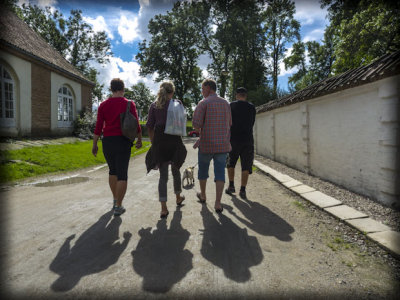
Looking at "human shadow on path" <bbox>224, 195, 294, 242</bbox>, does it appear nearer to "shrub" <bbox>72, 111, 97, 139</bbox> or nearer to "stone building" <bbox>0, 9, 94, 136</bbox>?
"stone building" <bbox>0, 9, 94, 136</bbox>

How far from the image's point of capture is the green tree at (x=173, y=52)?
105 feet

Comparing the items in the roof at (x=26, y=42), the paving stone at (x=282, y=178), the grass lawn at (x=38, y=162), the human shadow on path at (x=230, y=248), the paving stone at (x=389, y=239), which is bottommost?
the human shadow on path at (x=230, y=248)

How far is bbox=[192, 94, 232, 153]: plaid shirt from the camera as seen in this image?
12.3 ft

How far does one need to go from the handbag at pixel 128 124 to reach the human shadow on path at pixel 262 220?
1.97 meters

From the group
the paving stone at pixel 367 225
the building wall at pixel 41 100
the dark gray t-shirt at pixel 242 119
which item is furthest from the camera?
the building wall at pixel 41 100

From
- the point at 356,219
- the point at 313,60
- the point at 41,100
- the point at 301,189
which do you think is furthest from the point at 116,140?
the point at 313,60

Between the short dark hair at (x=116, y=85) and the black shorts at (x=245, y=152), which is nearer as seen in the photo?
the short dark hair at (x=116, y=85)

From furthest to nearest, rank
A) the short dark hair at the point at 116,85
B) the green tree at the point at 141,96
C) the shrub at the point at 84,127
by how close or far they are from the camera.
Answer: the green tree at the point at 141,96 → the shrub at the point at 84,127 → the short dark hair at the point at 116,85

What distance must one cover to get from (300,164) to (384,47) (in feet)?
37.3

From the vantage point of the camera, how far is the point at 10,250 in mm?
2373

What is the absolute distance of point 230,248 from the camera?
8.29 ft

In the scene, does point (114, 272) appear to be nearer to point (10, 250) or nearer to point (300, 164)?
point (10, 250)

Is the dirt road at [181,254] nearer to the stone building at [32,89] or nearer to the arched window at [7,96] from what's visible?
the stone building at [32,89]

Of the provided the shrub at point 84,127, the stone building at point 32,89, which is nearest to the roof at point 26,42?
the stone building at point 32,89
